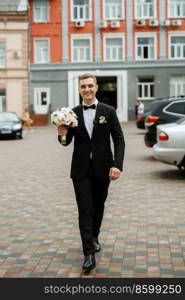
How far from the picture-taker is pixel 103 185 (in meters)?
5.84

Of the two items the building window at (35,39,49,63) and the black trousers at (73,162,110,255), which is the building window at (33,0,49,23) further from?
the black trousers at (73,162,110,255)

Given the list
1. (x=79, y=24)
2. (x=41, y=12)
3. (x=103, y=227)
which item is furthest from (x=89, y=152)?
(x=41, y=12)

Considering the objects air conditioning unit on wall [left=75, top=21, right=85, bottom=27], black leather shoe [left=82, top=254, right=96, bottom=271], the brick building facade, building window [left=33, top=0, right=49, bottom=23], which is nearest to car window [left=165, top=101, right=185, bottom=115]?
black leather shoe [left=82, top=254, right=96, bottom=271]

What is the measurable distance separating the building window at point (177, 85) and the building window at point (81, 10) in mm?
8288

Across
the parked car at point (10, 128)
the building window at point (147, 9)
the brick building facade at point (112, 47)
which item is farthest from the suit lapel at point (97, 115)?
the building window at point (147, 9)

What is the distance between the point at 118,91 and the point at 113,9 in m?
6.36

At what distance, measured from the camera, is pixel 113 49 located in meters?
44.2

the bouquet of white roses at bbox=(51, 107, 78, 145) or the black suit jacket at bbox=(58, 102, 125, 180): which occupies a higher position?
the bouquet of white roses at bbox=(51, 107, 78, 145)

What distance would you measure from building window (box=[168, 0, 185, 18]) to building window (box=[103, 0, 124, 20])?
3785mm

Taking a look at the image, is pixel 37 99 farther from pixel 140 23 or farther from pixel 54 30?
Answer: pixel 140 23

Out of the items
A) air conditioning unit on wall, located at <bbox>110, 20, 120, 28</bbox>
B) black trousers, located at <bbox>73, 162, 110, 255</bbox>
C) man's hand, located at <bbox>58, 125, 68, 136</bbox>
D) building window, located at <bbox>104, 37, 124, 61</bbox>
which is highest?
air conditioning unit on wall, located at <bbox>110, 20, 120, 28</bbox>

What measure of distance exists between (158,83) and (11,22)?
12572mm

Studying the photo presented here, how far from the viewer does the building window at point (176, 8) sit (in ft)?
144

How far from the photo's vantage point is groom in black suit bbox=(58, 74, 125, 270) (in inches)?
223
